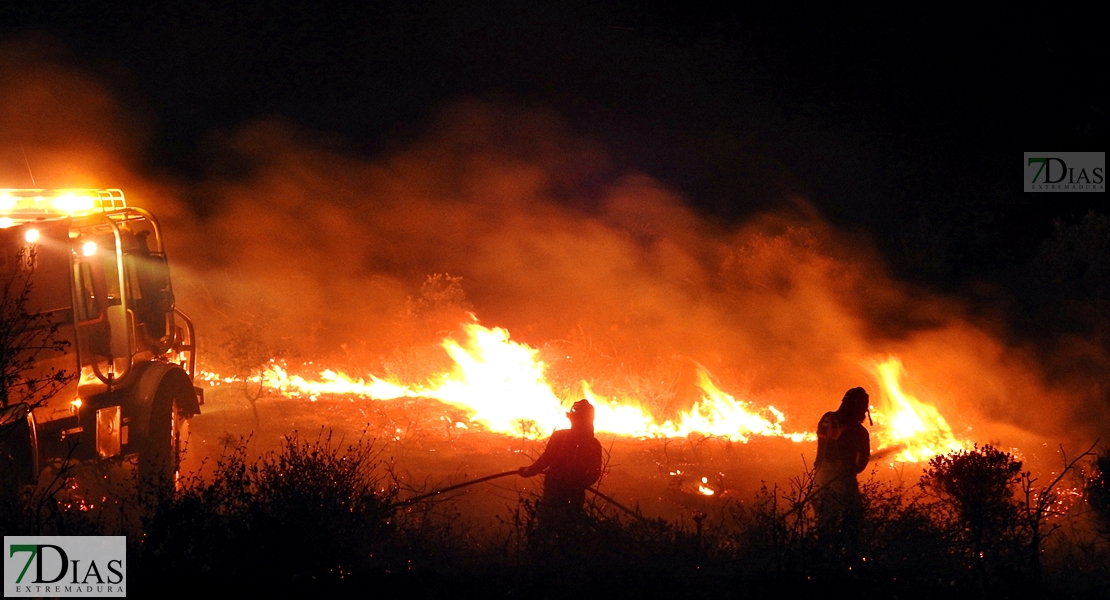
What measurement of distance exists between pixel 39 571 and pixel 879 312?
1468 centimetres

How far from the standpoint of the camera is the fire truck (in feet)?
21.5

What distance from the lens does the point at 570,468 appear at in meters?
7.01

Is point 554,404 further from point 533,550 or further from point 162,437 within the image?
point 533,550

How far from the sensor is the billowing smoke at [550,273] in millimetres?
14500

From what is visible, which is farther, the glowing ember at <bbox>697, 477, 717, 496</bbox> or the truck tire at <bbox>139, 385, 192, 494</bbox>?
the glowing ember at <bbox>697, 477, 717, 496</bbox>

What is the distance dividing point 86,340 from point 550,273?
14.4 m

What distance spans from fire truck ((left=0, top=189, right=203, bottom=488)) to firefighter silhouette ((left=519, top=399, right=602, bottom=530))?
2650 mm

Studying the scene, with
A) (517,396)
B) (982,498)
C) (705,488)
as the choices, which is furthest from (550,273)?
(982,498)

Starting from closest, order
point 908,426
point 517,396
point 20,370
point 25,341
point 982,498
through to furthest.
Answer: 1. point 20,370
2. point 25,341
3. point 982,498
4. point 908,426
5. point 517,396

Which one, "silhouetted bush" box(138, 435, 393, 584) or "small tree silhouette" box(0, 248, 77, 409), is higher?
"small tree silhouette" box(0, 248, 77, 409)

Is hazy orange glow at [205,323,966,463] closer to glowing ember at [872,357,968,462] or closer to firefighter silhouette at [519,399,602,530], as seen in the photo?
glowing ember at [872,357,968,462]

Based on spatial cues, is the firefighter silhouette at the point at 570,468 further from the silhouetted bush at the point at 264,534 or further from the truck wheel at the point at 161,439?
the truck wheel at the point at 161,439

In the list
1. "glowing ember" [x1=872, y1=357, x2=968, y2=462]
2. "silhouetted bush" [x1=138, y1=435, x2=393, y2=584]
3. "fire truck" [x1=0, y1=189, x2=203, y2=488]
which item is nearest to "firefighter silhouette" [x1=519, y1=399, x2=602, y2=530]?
"silhouetted bush" [x1=138, y1=435, x2=393, y2=584]

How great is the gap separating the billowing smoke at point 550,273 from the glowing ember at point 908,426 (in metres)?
0.46
